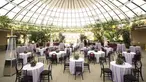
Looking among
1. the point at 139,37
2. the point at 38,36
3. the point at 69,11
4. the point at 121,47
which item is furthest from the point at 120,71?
the point at 69,11

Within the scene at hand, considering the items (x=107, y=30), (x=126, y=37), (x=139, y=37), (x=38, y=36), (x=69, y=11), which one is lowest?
(x=139, y=37)

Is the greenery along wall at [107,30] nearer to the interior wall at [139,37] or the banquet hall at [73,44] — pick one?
the banquet hall at [73,44]

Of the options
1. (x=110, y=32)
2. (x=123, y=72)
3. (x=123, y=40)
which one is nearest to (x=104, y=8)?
(x=110, y=32)

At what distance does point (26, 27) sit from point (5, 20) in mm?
6560

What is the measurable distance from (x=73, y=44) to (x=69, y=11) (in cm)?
1068

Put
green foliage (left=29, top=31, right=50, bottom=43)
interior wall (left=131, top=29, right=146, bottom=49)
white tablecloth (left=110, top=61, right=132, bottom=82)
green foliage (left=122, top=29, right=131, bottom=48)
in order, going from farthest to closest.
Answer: interior wall (left=131, top=29, right=146, bottom=49) → green foliage (left=29, top=31, right=50, bottom=43) → green foliage (left=122, top=29, right=131, bottom=48) → white tablecloth (left=110, top=61, right=132, bottom=82)

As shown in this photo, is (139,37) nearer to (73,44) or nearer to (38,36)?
(73,44)

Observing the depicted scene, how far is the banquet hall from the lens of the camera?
702 centimetres

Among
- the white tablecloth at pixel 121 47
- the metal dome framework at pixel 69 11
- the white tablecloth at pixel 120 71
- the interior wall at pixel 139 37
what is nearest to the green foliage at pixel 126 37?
the white tablecloth at pixel 121 47

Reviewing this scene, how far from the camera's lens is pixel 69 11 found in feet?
97.6

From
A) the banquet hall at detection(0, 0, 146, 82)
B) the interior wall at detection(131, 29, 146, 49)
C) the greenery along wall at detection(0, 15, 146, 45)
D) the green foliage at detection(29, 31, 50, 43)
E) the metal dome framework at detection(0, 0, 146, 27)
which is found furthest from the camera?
the interior wall at detection(131, 29, 146, 49)

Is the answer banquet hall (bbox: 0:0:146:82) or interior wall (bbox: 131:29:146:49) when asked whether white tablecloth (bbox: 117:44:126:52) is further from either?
interior wall (bbox: 131:29:146:49)

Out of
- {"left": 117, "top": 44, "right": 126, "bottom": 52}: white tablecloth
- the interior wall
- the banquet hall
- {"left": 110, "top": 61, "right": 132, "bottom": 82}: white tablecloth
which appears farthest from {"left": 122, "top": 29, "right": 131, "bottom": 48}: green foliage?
{"left": 110, "top": 61, "right": 132, "bottom": 82}: white tablecloth

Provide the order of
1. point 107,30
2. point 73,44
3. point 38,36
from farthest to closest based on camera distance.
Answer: point 73,44
point 107,30
point 38,36
